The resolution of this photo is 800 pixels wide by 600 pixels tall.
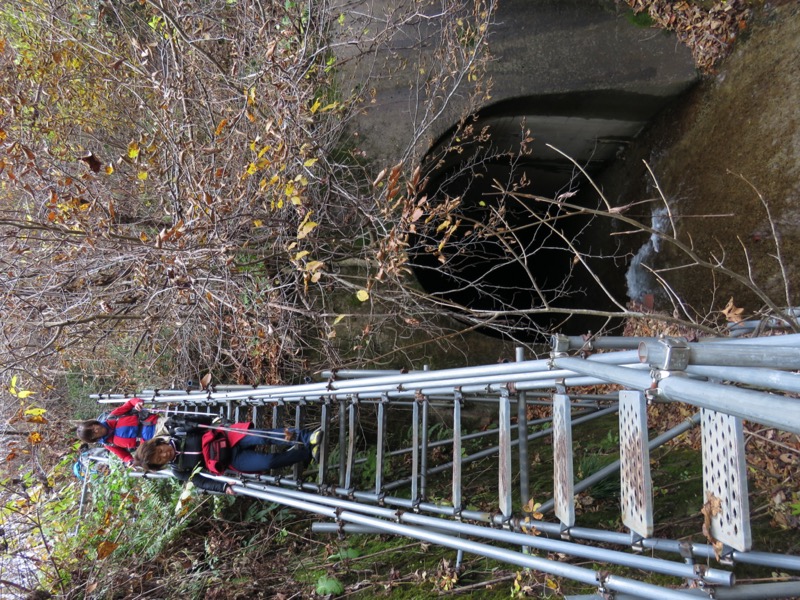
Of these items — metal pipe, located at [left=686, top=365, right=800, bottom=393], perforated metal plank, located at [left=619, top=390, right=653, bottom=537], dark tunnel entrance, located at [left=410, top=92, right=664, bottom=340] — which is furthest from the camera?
dark tunnel entrance, located at [left=410, top=92, right=664, bottom=340]

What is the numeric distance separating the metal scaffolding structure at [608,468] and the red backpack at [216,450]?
0.50ft

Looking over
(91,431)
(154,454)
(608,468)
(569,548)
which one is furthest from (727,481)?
(91,431)

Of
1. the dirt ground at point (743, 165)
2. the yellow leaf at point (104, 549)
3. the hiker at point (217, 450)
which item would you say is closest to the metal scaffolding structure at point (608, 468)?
the hiker at point (217, 450)

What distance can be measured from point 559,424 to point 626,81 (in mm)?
5686

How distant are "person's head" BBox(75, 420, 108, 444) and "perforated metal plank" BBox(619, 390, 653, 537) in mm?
4461

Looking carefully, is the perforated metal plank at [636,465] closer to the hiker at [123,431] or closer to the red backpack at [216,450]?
the red backpack at [216,450]

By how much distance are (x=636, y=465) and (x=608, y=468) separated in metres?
1.27

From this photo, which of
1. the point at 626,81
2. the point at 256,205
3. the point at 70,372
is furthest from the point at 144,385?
the point at 626,81

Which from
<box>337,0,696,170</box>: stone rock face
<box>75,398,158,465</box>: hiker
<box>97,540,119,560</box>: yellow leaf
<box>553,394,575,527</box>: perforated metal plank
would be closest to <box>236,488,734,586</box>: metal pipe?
<box>553,394,575,527</box>: perforated metal plank

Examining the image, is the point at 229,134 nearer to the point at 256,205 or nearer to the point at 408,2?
the point at 256,205

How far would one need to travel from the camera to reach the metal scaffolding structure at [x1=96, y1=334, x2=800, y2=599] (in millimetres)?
1563

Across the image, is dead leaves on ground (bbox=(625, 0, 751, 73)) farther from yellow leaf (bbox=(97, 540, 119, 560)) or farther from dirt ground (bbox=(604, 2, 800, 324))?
yellow leaf (bbox=(97, 540, 119, 560))

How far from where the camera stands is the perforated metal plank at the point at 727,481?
1623 mm

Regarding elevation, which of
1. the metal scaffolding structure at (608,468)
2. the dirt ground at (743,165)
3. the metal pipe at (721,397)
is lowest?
the metal scaffolding structure at (608,468)
